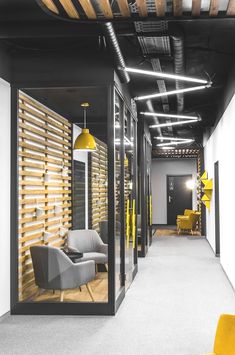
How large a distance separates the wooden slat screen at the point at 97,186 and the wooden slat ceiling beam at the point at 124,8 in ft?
25.0

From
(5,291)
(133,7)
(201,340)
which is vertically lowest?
(201,340)

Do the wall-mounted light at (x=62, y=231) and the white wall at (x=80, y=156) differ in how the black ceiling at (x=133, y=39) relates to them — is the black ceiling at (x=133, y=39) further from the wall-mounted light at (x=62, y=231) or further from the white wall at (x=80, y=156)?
the wall-mounted light at (x=62, y=231)

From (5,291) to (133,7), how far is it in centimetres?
371

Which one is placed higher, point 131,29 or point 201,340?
point 131,29

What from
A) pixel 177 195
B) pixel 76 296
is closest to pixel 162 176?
pixel 177 195

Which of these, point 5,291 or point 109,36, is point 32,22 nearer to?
point 109,36

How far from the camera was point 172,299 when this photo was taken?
21.4ft

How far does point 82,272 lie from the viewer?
5.90 metres

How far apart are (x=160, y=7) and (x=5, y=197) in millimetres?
3217

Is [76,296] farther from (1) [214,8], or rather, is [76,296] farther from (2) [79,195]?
(1) [214,8]

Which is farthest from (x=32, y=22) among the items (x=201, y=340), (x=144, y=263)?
(x=144, y=263)

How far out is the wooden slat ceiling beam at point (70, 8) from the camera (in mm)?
3329

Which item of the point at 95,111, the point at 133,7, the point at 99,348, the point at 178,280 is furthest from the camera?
the point at 95,111

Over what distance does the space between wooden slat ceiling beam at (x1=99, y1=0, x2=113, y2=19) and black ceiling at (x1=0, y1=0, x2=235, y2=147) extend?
2.07 feet
